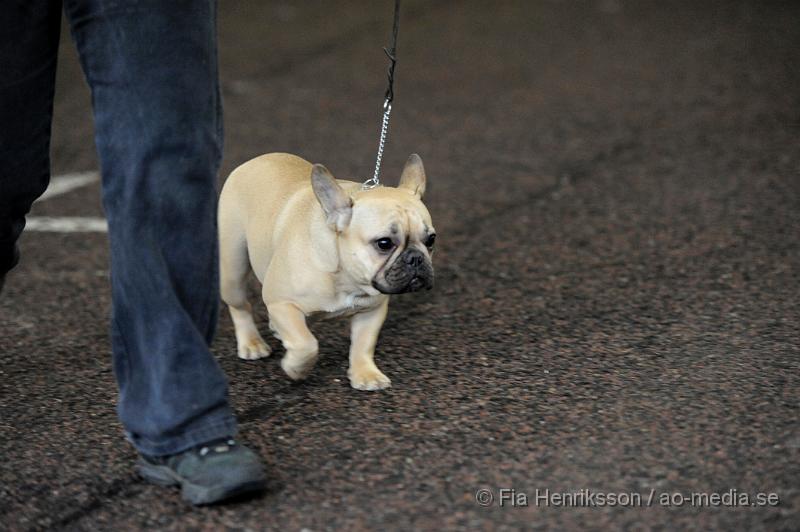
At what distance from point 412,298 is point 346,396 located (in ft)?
3.02

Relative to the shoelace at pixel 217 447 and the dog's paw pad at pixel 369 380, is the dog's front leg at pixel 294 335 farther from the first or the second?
the shoelace at pixel 217 447

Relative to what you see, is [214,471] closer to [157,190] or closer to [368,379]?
[157,190]

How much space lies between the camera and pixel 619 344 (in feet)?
11.4

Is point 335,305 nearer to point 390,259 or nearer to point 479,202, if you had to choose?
point 390,259

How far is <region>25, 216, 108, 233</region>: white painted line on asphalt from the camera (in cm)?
483

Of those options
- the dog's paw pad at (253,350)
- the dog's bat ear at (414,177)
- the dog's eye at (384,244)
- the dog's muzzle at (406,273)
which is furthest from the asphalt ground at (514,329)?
the dog's bat ear at (414,177)

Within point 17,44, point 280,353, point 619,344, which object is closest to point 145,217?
point 17,44

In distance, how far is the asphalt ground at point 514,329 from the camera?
2547 mm

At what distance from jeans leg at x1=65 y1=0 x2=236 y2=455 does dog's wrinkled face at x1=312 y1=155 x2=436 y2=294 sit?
55 centimetres

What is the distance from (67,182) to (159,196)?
3.26 meters

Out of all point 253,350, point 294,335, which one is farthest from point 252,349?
point 294,335

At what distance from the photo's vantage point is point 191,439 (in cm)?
251

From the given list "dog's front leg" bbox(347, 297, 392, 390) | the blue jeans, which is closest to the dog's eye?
"dog's front leg" bbox(347, 297, 392, 390)

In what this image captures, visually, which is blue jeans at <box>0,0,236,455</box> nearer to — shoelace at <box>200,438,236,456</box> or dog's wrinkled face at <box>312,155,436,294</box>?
shoelace at <box>200,438,236,456</box>
